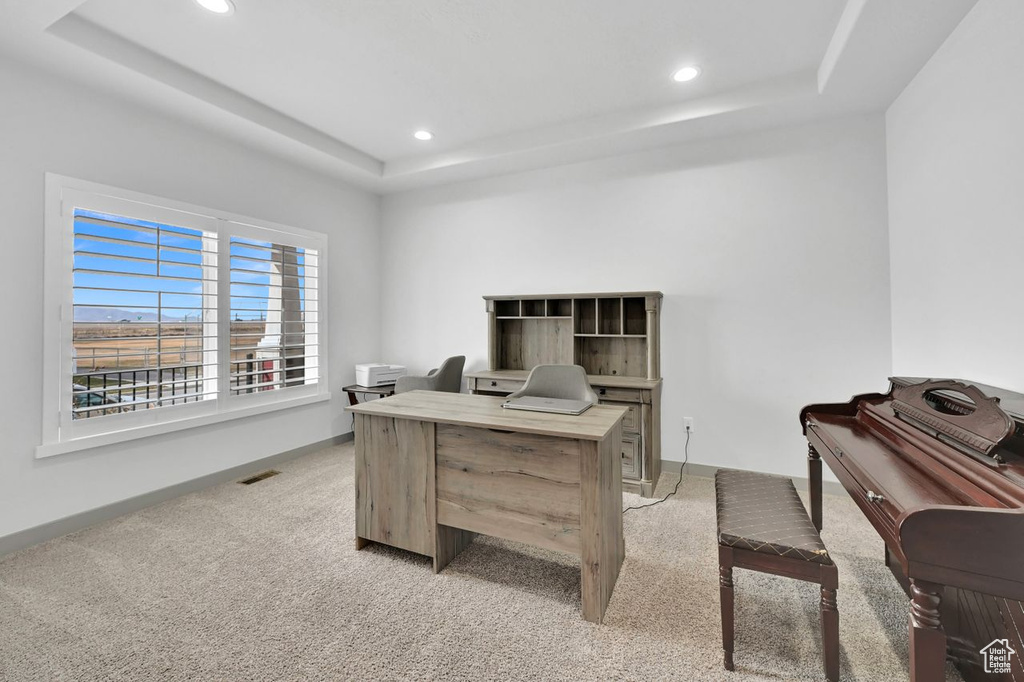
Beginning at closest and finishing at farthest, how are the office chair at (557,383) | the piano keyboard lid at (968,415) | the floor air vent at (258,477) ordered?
the piano keyboard lid at (968,415)
the office chair at (557,383)
the floor air vent at (258,477)

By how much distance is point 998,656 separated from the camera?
1.33 metres

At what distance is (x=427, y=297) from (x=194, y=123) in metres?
2.35

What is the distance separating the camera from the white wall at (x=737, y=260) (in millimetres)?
2955

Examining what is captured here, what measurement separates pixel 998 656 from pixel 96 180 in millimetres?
4811

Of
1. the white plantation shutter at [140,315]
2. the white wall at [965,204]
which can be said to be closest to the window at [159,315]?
the white plantation shutter at [140,315]

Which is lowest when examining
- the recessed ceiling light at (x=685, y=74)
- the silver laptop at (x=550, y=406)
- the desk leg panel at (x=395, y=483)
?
the desk leg panel at (x=395, y=483)

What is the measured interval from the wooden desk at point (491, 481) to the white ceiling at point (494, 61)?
209 centimetres

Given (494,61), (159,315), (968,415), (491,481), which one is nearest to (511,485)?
(491,481)

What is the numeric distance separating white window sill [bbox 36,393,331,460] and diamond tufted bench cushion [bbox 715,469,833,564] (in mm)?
3497

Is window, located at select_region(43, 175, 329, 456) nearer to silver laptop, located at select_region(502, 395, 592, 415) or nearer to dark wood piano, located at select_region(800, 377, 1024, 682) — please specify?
silver laptop, located at select_region(502, 395, 592, 415)

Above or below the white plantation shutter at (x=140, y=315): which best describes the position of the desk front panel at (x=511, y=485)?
below

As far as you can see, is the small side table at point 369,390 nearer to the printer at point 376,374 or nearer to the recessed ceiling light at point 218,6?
the printer at point 376,374

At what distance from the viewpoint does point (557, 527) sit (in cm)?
187

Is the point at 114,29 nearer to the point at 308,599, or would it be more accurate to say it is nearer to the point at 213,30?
the point at 213,30
